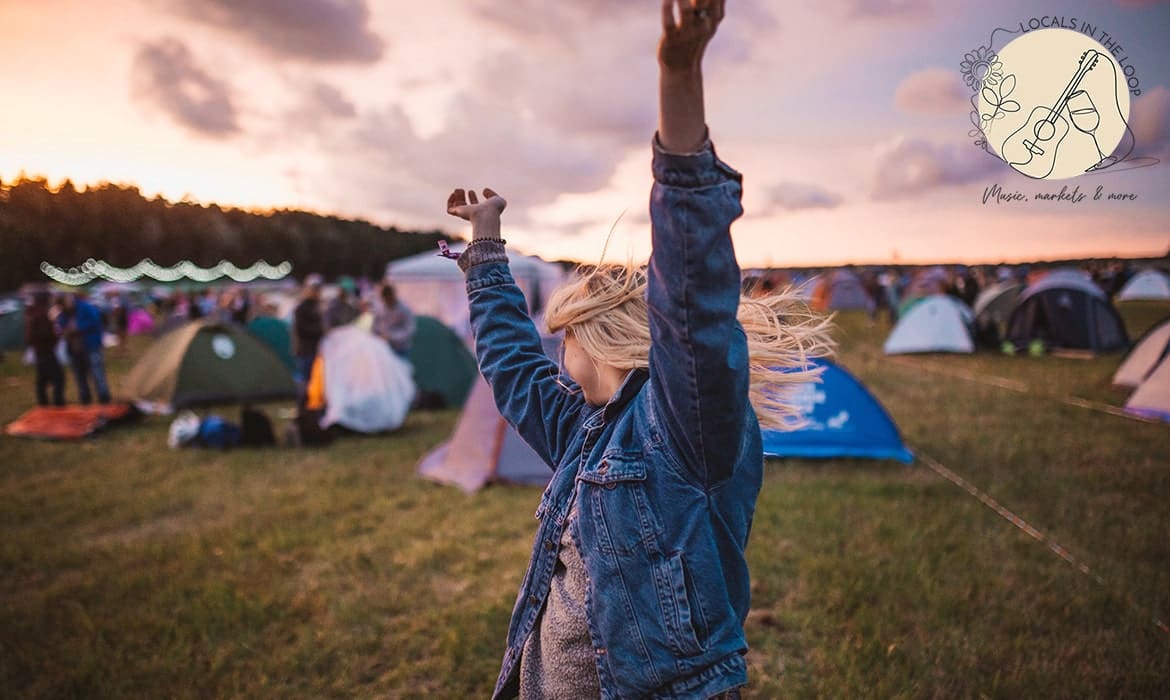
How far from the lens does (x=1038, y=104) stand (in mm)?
2182

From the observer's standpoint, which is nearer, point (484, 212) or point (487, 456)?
point (484, 212)

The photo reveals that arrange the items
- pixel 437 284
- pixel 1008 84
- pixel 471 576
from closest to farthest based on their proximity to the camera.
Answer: pixel 1008 84, pixel 471 576, pixel 437 284

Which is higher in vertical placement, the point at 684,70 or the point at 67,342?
the point at 684,70

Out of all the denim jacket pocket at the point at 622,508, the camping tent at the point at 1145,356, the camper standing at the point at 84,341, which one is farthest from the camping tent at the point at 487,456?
A: the camping tent at the point at 1145,356

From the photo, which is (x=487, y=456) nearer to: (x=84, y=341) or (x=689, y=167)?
(x=689, y=167)

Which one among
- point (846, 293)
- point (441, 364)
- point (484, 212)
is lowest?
point (441, 364)

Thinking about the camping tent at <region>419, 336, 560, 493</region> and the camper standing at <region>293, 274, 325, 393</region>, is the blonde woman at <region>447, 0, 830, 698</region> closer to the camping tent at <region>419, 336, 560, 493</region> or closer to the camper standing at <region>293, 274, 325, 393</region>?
the camping tent at <region>419, 336, 560, 493</region>

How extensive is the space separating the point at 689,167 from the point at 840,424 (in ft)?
21.2

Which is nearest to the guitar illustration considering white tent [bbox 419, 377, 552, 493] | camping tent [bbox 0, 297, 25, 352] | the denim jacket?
the denim jacket

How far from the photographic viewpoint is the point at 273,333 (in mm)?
14297

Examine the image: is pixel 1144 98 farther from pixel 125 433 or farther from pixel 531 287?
pixel 531 287

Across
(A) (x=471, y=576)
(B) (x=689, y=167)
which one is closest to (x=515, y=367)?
(B) (x=689, y=167)

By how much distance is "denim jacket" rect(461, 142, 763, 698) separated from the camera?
0.99 metres

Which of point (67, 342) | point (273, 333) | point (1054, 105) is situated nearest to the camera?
point (1054, 105)
